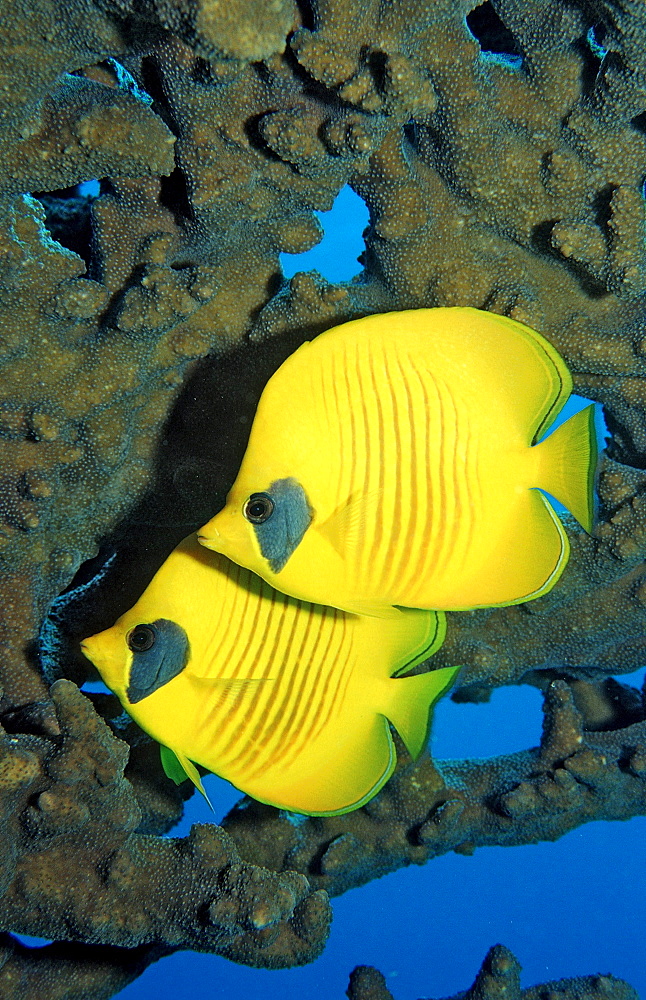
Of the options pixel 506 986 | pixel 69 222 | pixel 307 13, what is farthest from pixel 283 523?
pixel 506 986

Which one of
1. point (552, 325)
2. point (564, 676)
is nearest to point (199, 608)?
point (552, 325)

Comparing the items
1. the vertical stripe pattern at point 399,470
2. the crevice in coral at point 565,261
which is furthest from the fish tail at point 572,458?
the crevice in coral at point 565,261

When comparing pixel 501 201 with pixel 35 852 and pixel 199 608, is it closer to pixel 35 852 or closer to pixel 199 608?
pixel 199 608

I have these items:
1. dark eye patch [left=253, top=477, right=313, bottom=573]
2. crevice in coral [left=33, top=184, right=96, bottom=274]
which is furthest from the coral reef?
crevice in coral [left=33, top=184, right=96, bottom=274]

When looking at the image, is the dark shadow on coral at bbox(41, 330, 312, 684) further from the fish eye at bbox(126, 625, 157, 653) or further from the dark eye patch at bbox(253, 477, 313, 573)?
the dark eye patch at bbox(253, 477, 313, 573)

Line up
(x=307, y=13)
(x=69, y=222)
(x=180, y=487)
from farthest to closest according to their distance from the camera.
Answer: (x=69, y=222) → (x=180, y=487) → (x=307, y=13)

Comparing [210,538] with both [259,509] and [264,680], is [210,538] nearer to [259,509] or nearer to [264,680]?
[259,509]
